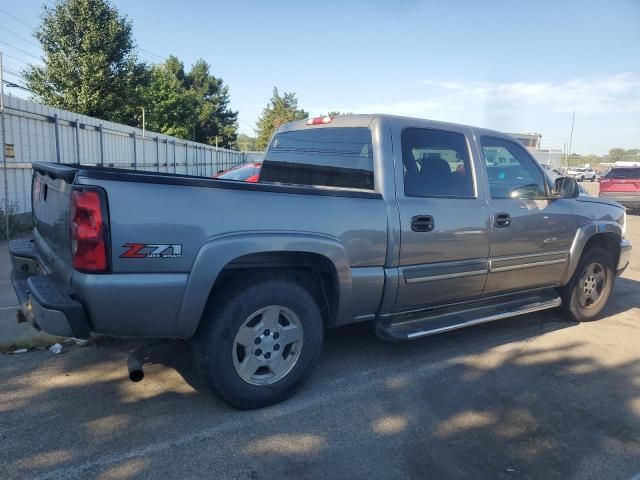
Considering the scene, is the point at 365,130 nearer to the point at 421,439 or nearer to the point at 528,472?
the point at 421,439

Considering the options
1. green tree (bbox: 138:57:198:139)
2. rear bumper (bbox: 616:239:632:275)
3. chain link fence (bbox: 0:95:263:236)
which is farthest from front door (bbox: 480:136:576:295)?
green tree (bbox: 138:57:198:139)

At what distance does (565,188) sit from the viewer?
4.79 metres

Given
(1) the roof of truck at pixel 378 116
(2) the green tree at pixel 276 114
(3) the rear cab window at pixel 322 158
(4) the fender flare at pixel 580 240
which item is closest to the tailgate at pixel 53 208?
(3) the rear cab window at pixel 322 158

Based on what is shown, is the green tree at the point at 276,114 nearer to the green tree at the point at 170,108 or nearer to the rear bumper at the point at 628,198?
the green tree at the point at 170,108

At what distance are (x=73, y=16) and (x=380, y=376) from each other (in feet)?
81.1

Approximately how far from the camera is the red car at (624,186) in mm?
17906

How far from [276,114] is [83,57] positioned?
38517 mm

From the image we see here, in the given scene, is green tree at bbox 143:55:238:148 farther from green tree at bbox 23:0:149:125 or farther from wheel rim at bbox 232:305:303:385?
wheel rim at bbox 232:305:303:385

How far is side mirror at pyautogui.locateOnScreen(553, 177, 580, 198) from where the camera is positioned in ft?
15.6

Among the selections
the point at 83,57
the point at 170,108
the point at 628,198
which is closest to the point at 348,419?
the point at 628,198

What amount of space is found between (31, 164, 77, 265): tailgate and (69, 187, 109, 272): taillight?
16cm

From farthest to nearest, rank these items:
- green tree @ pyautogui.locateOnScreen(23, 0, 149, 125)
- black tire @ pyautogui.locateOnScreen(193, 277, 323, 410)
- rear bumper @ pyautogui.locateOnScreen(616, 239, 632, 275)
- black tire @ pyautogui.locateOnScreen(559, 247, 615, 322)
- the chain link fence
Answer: green tree @ pyautogui.locateOnScreen(23, 0, 149, 125)
the chain link fence
rear bumper @ pyautogui.locateOnScreen(616, 239, 632, 275)
black tire @ pyautogui.locateOnScreen(559, 247, 615, 322)
black tire @ pyautogui.locateOnScreen(193, 277, 323, 410)

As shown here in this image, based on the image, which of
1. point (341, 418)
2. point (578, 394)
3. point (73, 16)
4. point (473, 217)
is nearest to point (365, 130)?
point (473, 217)

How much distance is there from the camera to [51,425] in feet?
9.80
